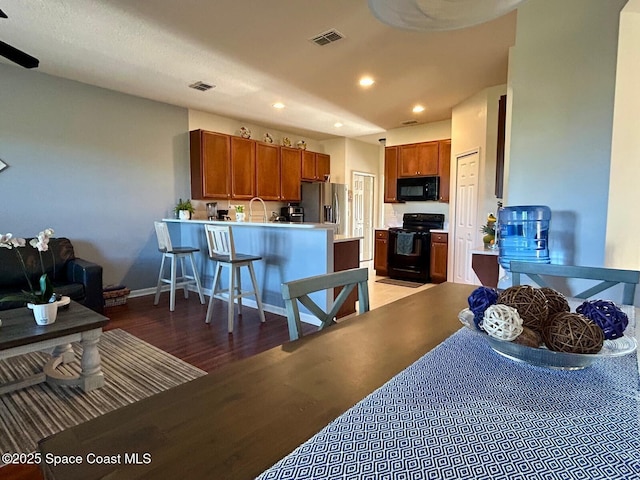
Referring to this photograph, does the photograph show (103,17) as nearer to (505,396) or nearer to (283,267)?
(283,267)

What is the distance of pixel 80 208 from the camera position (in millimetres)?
4066

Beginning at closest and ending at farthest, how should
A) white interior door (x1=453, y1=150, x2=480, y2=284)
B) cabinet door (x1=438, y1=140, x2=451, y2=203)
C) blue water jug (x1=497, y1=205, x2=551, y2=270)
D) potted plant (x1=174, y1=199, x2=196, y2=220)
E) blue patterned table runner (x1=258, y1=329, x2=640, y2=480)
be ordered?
blue patterned table runner (x1=258, y1=329, x2=640, y2=480) → blue water jug (x1=497, y1=205, x2=551, y2=270) → white interior door (x1=453, y1=150, x2=480, y2=284) → potted plant (x1=174, y1=199, x2=196, y2=220) → cabinet door (x1=438, y1=140, x2=451, y2=203)

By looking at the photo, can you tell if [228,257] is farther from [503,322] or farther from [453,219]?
[453,219]

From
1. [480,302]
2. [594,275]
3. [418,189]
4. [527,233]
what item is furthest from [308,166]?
[480,302]

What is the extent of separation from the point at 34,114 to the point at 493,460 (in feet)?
16.1

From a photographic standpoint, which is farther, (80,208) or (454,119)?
(454,119)

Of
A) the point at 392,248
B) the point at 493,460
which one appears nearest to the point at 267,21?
the point at 493,460

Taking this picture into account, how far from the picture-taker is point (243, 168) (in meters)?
5.28

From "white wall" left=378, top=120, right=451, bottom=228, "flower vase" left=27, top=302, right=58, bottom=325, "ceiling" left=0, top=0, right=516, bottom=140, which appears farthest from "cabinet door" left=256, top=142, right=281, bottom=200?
"flower vase" left=27, top=302, right=58, bottom=325

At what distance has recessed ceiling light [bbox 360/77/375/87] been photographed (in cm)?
381

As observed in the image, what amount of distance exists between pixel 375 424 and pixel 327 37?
3037 mm

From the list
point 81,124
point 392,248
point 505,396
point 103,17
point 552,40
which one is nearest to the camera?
point 505,396

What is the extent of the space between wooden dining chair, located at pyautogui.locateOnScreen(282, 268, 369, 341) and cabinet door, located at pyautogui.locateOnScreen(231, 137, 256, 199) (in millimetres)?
4074

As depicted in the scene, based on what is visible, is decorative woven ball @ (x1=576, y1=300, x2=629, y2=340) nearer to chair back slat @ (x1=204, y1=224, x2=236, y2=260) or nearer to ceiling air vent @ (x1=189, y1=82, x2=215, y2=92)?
chair back slat @ (x1=204, y1=224, x2=236, y2=260)
